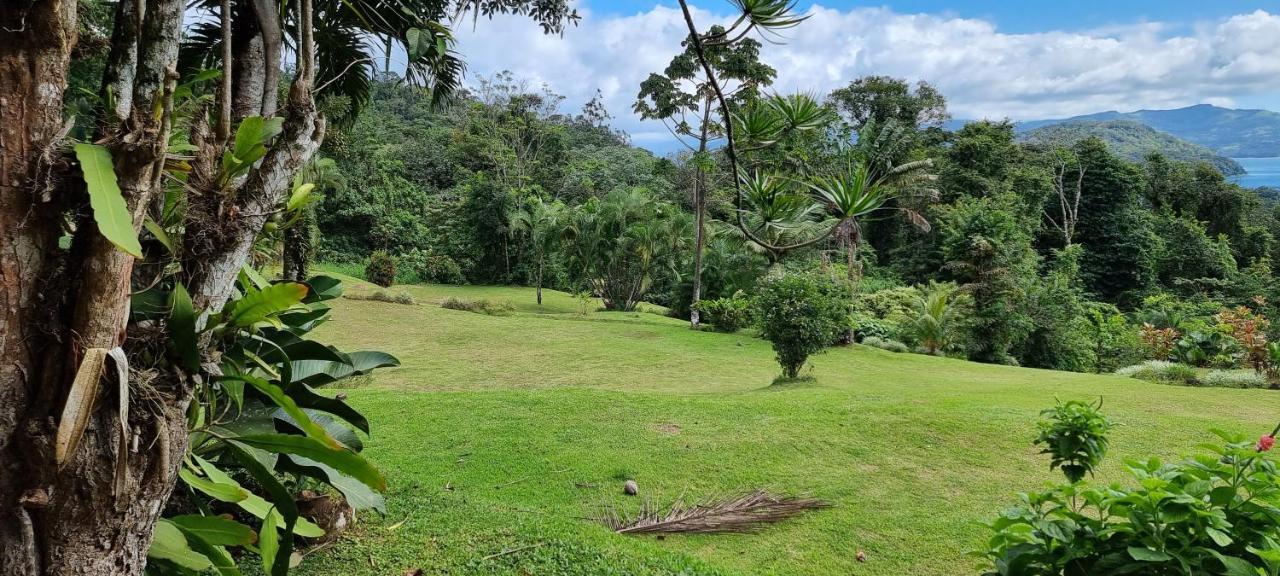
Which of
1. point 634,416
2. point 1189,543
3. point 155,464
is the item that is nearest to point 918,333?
point 634,416

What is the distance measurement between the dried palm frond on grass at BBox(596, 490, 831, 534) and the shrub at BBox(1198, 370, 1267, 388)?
340 inches

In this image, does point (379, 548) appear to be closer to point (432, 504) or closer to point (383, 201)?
point (432, 504)

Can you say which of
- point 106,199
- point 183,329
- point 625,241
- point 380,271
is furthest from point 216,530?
point 380,271

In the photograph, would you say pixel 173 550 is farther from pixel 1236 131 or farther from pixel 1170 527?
pixel 1236 131

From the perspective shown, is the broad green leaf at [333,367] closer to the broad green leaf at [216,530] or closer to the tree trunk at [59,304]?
the broad green leaf at [216,530]

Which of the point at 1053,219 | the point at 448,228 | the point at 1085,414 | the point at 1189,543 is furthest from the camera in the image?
the point at 1053,219

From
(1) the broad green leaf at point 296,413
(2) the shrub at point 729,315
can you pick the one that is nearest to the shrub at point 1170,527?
(1) the broad green leaf at point 296,413

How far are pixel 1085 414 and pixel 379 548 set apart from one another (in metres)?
2.93

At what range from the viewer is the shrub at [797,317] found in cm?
932

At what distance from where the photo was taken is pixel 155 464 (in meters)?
1.38

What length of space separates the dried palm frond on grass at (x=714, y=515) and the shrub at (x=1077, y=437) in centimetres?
176

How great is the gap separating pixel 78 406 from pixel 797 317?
8.70 meters

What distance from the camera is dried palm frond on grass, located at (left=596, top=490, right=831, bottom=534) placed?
146 inches

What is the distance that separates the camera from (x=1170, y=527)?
1607 millimetres
